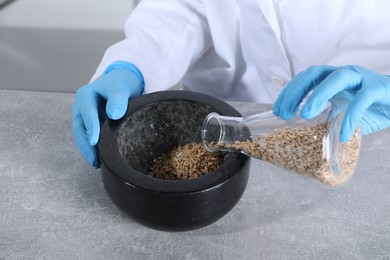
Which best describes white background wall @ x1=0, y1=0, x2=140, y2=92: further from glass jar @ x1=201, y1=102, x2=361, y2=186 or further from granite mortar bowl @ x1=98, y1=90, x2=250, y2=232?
glass jar @ x1=201, y1=102, x2=361, y2=186

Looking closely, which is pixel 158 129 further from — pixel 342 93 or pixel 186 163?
pixel 342 93

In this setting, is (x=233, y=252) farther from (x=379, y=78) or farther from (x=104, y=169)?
(x=379, y=78)

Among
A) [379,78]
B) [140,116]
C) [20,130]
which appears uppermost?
[379,78]

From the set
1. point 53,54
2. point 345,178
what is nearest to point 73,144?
point 345,178

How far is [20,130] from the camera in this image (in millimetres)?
891

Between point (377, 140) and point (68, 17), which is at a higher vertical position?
point (377, 140)

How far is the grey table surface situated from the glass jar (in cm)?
10

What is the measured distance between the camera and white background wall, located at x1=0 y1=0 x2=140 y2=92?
1648mm

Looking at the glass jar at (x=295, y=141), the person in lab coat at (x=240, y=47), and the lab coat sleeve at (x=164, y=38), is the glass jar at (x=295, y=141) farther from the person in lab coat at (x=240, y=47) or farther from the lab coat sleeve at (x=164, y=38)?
the lab coat sleeve at (x=164, y=38)

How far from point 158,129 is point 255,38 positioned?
0.32m

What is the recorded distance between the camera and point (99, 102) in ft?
2.68

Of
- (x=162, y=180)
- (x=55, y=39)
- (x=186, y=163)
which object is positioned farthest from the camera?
(x=55, y=39)

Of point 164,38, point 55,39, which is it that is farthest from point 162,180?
point 55,39

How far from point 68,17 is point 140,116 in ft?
3.91
